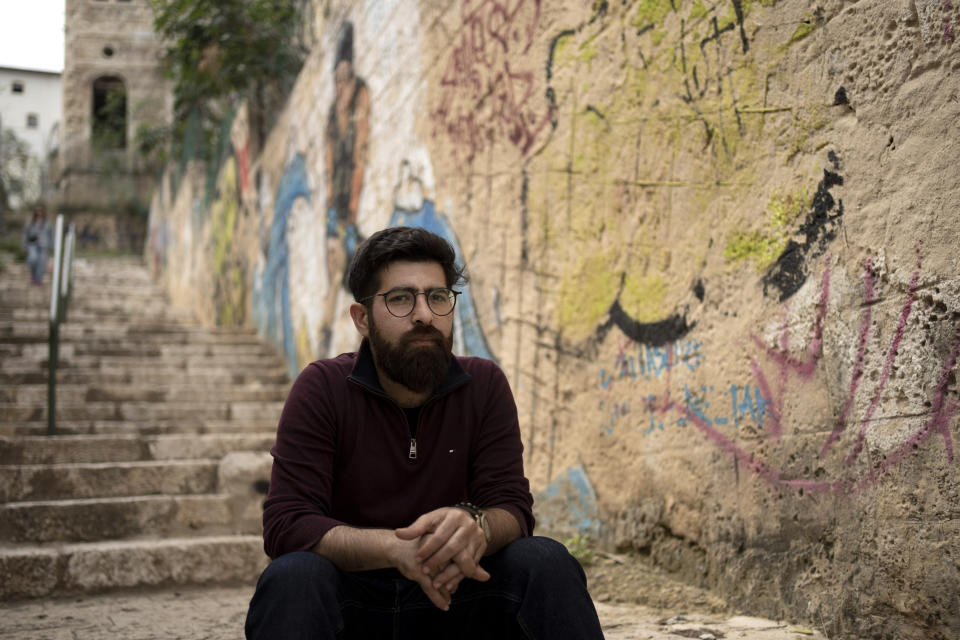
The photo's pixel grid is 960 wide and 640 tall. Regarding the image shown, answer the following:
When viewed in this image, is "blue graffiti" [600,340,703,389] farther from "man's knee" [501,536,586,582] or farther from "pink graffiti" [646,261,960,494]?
"man's knee" [501,536,586,582]

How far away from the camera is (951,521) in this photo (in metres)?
1.98

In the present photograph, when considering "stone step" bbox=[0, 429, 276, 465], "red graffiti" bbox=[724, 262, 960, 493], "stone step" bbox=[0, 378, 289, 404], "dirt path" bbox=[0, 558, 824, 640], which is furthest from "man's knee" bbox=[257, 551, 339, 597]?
"stone step" bbox=[0, 378, 289, 404]

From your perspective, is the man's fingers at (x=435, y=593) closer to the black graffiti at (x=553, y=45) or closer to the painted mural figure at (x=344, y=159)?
the black graffiti at (x=553, y=45)

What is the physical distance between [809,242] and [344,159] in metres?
4.66

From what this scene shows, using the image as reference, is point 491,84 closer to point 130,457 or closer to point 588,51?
point 588,51

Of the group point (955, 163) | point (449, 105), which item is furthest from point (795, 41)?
point (449, 105)

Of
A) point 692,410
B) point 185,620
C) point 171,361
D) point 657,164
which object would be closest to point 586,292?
point 657,164

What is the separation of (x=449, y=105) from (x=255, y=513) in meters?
2.37

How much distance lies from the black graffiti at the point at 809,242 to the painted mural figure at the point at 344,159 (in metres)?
4.05

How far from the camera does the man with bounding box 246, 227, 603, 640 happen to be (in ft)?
5.97

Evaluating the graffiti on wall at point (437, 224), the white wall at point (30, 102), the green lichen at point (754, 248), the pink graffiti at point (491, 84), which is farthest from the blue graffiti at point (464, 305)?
the white wall at point (30, 102)

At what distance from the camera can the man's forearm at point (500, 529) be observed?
195cm

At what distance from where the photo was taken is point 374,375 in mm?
2180

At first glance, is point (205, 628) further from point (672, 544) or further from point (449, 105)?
point (449, 105)
